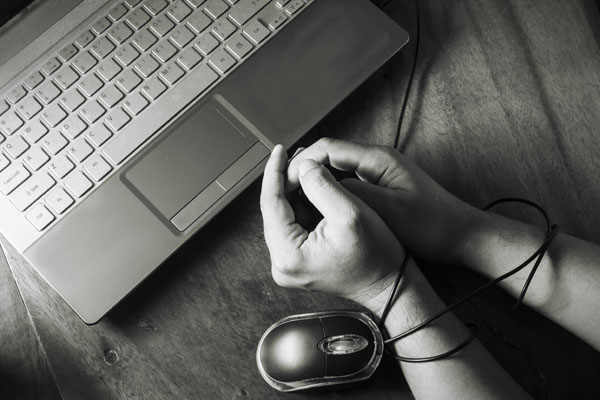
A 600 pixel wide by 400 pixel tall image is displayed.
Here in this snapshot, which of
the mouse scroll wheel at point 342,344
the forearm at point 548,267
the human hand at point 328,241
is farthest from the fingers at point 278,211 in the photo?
the forearm at point 548,267

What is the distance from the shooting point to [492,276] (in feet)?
2.03

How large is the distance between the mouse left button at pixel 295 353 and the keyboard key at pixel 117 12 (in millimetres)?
436

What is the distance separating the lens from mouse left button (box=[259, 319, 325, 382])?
21.9 inches

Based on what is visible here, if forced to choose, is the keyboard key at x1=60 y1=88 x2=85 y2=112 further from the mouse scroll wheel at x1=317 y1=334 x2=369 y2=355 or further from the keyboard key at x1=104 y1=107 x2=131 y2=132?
the mouse scroll wheel at x1=317 y1=334 x2=369 y2=355

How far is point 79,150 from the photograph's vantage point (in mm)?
630

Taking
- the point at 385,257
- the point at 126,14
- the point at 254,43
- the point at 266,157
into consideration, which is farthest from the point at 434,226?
the point at 126,14

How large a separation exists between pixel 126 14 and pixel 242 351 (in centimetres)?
44

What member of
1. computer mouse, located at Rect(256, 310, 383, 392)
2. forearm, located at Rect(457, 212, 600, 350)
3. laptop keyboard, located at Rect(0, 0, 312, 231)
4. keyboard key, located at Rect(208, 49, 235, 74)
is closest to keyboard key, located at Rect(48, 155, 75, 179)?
laptop keyboard, located at Rect(0, 0, 312, 231)

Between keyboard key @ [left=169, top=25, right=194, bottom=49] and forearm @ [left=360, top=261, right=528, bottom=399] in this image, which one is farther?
keyboard key @ [left=169, top=25, right=194, bottom=49]

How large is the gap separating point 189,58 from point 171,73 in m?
0.03

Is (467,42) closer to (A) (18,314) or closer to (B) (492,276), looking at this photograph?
(B) (492,276)

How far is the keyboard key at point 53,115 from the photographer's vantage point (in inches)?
25.2

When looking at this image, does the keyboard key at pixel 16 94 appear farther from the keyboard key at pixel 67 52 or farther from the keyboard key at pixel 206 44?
the keyboard key at pixel 206 44

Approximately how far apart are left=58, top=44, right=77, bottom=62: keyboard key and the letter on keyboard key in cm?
12
